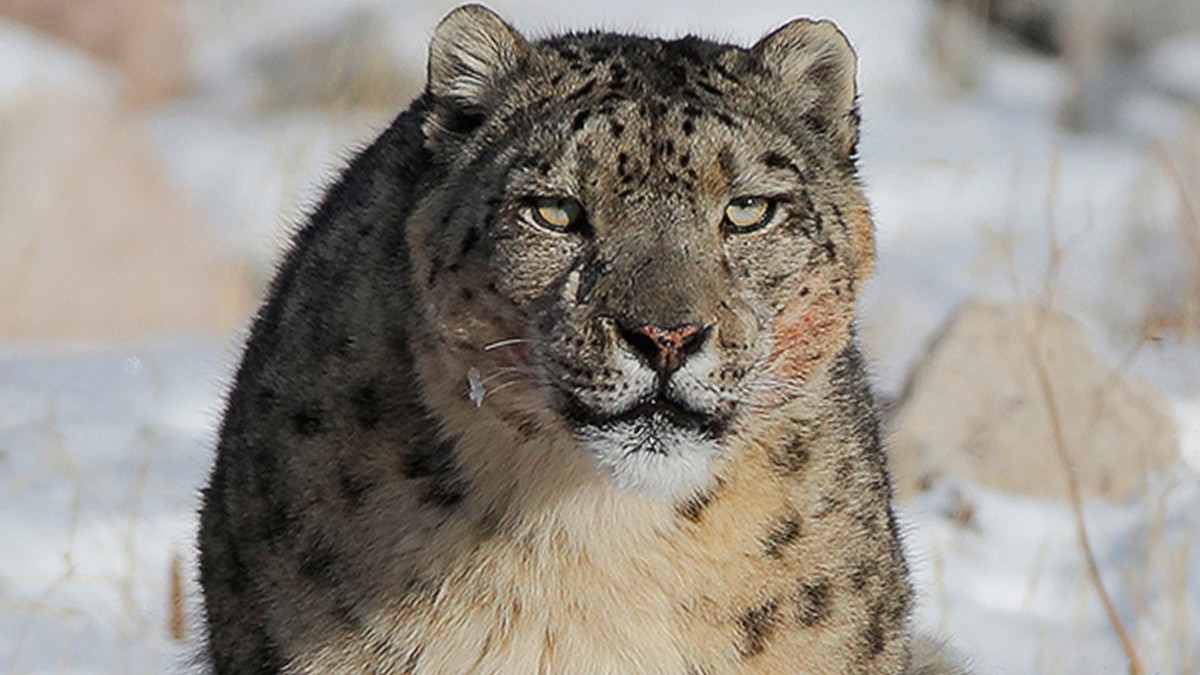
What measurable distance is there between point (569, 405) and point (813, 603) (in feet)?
2.80

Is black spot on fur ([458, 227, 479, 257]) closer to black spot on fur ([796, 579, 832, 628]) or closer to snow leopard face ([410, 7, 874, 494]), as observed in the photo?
snow leopard face ([410, 7, 874, 494])

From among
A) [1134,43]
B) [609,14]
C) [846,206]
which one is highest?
[609,14]

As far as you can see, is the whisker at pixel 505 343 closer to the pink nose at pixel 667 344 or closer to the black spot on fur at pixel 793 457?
the pink nose at pixel 667 344

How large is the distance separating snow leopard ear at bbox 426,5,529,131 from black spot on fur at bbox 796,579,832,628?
1.25 metres

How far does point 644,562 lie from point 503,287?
29.2 inches

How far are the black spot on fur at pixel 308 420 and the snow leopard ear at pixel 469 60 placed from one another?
692mm

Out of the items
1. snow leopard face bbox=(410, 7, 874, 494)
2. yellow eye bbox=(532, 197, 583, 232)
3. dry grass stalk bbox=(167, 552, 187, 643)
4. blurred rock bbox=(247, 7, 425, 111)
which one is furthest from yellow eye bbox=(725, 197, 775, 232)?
blurred rock bbox=(247, 7, 425, 111)

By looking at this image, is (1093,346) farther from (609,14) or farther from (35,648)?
(609,14)

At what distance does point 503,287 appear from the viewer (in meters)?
4.31

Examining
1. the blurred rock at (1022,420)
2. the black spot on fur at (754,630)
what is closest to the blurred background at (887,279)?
the blurred rock at (1022,420)

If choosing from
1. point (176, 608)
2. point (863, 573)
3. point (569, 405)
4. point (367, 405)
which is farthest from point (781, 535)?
point (176, 608)

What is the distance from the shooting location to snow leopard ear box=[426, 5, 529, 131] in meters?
4.69

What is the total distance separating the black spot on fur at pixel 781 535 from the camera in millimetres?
4711

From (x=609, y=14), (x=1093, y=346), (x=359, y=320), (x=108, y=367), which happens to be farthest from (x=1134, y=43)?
(x=359, y=320)
